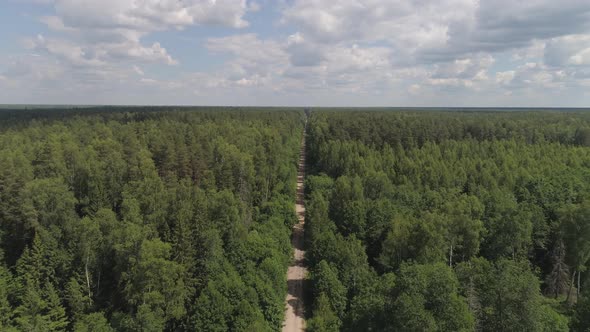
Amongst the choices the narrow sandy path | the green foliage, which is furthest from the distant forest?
the narrow sandy path

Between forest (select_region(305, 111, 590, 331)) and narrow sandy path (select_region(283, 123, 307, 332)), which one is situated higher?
forest (select_region(305, 111, 590, 331))

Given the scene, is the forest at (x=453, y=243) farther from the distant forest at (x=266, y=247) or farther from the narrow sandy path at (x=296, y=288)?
the narrow sandy path at (x=296, y=288)

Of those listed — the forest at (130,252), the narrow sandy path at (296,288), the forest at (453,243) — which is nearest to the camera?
the forest at (453,243)

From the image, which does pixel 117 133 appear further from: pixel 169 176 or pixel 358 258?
pixel 358 258

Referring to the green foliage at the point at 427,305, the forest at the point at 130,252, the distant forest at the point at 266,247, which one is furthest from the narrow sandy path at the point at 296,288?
the green foliage at the point at 427,305

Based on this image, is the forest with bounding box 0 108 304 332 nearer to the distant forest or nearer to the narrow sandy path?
the distant forest

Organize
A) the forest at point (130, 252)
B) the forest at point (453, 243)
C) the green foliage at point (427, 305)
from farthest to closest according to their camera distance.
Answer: the forest at point (130, 252) → the forest at point (453, 243) → the green foliage at point (427, 305)
